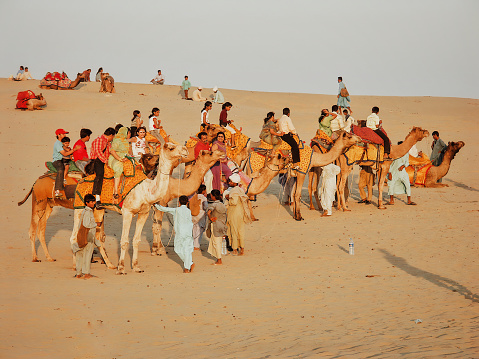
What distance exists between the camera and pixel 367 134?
758 inches

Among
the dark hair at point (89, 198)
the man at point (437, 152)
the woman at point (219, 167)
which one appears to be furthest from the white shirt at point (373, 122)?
the dark hair at point (89, 198)

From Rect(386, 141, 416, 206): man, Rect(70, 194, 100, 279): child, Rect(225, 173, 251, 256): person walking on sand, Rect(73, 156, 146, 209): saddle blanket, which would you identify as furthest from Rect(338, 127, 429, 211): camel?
Rect(70, 194, 100, 279): child

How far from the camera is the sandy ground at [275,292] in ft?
26.9

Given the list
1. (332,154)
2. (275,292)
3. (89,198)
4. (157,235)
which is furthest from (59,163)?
(332,154)

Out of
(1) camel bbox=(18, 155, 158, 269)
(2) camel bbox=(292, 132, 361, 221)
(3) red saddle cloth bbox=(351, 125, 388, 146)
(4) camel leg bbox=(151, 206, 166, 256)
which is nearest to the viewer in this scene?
(1) camel bbox=(18, 155, 158, 269)

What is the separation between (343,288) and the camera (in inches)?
440

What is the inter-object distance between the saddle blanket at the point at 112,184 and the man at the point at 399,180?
388 inches

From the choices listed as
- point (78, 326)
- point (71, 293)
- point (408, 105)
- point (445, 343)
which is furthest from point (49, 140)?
point (408, 105)

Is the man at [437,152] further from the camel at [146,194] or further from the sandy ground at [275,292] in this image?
the camel at [146,194]

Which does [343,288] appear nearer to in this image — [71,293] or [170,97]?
[71,293]

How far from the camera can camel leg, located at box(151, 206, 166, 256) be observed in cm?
1421

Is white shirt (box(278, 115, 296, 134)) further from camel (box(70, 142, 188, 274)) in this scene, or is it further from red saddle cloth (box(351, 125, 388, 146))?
camel (box(70, 142, 188, 274))

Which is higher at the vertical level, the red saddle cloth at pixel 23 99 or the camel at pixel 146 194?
the red saddle cloth at pixel 23 99

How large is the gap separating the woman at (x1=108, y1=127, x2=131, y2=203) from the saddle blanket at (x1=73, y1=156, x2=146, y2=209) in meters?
0.10
